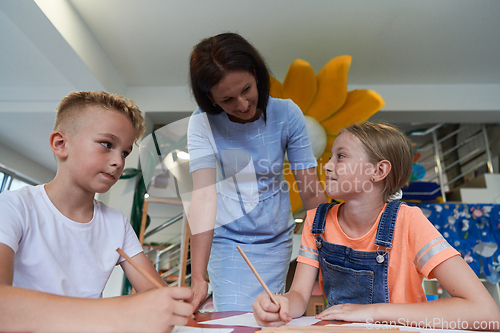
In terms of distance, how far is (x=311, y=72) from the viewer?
2139 mm

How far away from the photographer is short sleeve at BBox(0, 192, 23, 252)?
537 millimetres

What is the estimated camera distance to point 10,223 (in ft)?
1.84

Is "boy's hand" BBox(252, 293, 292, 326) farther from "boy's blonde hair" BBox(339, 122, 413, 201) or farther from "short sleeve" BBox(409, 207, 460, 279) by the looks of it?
"boy's blonde hair" BBox(339, 122, 413, 201)

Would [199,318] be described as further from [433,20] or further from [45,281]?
[433,20]

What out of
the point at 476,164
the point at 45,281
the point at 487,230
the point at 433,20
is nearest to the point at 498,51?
the point at 433,20

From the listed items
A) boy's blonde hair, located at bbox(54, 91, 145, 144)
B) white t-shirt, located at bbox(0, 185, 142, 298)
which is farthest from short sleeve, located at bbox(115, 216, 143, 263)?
boy's blonde hair, located at bbox(54, 91, 145, 144)

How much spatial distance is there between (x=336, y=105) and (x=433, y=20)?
82 cm

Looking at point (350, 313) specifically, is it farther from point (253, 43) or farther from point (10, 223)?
point (253, 43)

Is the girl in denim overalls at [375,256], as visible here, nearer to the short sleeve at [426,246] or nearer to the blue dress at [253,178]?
the short sleeve at [426,246]

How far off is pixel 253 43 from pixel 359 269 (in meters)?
2.05

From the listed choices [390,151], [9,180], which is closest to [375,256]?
[390,151]

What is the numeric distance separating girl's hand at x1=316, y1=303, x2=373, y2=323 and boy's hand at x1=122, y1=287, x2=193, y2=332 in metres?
0.29

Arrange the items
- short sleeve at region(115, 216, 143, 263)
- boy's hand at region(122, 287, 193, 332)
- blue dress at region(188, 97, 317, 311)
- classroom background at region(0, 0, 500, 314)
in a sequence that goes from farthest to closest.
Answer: classroom background at region(0, 0, 500, 314) < blue dress at region(188, 97, 317, 311) < short sleeve at region(115, 216, 143, 263) < boy's hand at region(122, 287, 193, 332)

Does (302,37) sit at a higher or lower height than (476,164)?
higher
